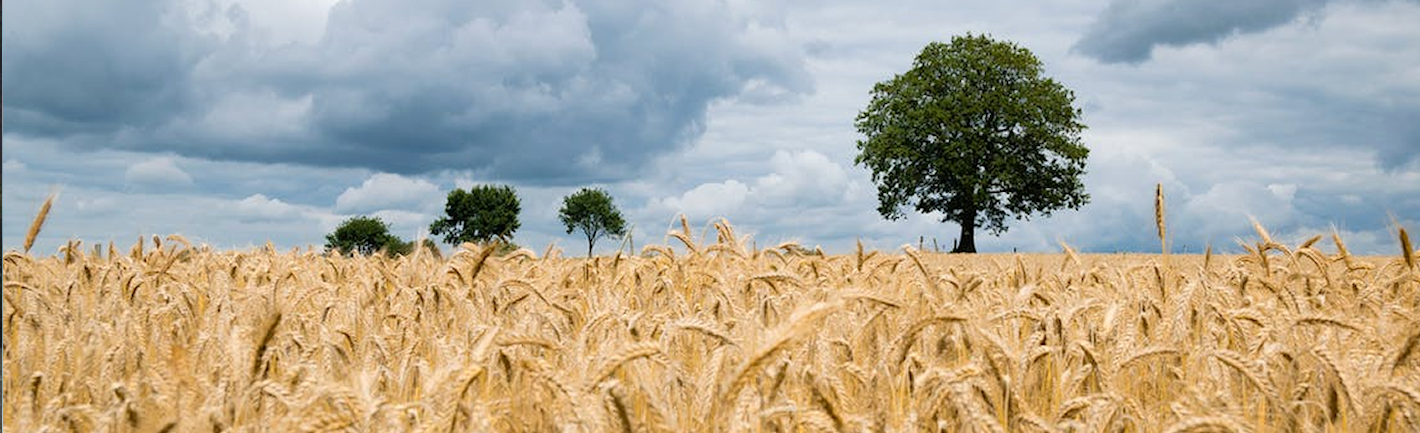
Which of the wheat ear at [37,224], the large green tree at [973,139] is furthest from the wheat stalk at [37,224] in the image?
the large green tree at [973,139]

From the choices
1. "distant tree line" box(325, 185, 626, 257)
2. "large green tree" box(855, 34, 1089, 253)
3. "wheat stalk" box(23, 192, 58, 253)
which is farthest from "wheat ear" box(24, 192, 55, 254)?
"distant tree line" box(325, 185, 626, 257)

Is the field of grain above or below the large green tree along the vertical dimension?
below

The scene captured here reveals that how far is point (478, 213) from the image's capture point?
76125mm

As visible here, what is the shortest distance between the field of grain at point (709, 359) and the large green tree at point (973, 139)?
120ft

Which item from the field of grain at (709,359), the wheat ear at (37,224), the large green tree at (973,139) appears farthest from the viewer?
the large green tree at (973,139)

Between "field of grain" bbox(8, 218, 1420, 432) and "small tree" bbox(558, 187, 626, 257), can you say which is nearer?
"field of grain" bbox(8, 218, 1420, 432)

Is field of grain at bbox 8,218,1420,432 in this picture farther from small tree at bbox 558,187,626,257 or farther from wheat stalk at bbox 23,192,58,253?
small tree at bbox 558,187,626,257

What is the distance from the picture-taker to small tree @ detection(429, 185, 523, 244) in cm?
7481

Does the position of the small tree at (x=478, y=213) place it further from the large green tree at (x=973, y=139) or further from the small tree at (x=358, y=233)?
the large green tree at (x=973, y=139)

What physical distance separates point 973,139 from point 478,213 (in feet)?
144

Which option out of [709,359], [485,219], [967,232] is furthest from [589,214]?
[709,359]

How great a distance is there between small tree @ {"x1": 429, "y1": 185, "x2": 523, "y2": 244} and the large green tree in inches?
1479

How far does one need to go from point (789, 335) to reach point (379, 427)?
94 centimetres

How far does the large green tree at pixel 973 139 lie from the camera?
138ft
